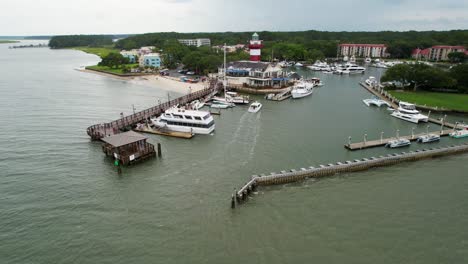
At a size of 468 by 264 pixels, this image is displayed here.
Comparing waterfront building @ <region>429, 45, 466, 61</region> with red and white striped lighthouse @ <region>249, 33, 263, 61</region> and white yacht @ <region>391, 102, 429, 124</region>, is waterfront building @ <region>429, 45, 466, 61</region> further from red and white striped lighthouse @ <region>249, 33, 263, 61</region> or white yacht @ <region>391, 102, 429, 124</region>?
white yacht @ <region>391, 102, 429, 124</region>

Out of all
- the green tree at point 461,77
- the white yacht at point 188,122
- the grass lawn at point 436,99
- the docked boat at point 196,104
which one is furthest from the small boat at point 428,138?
the green tree at point 461,77

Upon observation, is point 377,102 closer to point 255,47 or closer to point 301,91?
point 301,91

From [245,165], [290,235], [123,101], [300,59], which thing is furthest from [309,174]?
[300,59]

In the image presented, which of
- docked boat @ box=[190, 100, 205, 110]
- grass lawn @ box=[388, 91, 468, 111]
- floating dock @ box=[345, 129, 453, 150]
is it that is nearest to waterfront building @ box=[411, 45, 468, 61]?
grass lawn @ box=[388, 91, 468, 111]

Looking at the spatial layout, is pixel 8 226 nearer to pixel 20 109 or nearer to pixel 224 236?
pixel 224 236

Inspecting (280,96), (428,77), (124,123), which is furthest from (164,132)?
(428,77)

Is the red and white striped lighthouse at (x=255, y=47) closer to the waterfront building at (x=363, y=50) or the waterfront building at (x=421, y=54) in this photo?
the waterfront building at (x=363, y=50)
